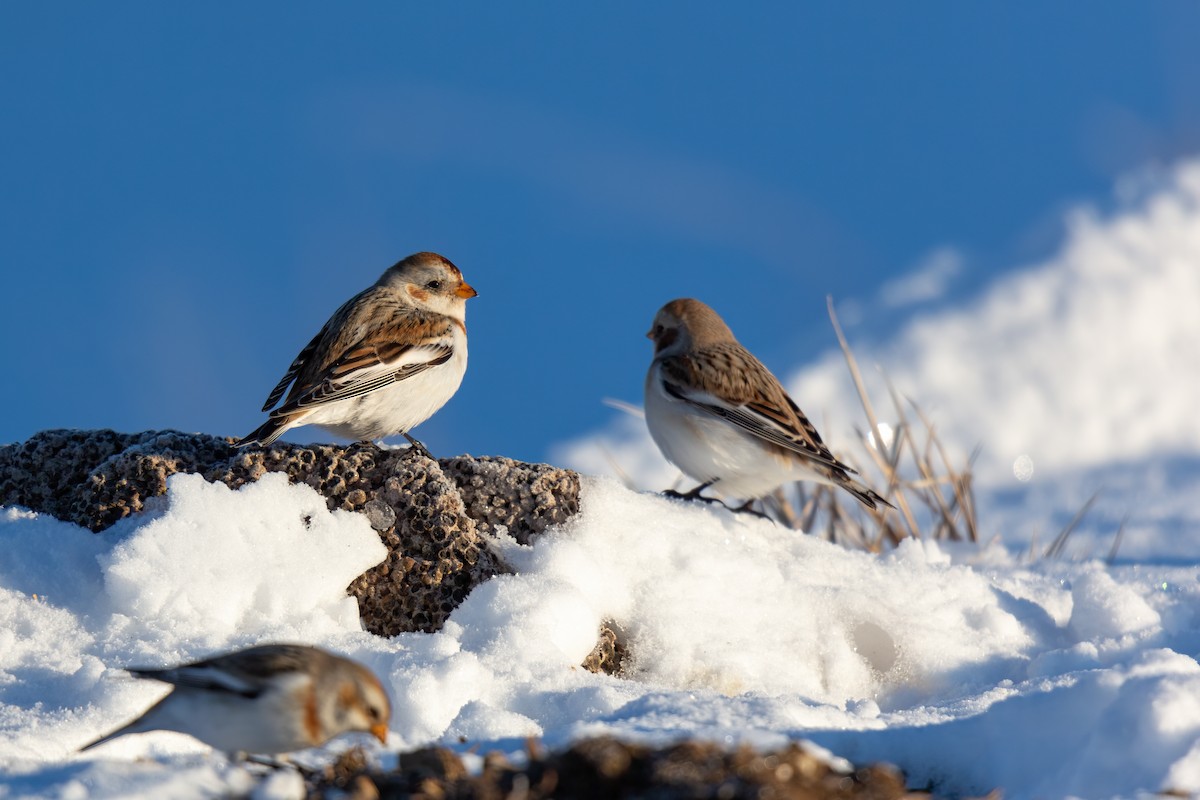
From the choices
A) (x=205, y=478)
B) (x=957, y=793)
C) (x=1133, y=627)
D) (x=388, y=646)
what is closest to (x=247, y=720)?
(x=388, y=646)

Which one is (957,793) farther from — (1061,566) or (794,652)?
(1061,566)

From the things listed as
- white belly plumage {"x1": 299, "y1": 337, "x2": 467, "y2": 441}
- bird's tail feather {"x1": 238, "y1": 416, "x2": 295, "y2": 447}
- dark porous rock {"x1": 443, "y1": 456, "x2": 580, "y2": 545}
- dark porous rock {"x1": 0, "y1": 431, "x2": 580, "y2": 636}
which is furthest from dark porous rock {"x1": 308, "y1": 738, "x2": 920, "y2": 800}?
white belly plumage {"x1": 299, "y1": 337, "x2": 467, "y2": 441}

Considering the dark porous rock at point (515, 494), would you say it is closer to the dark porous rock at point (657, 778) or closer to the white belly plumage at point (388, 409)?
the white belly plumage at point (388, 409)

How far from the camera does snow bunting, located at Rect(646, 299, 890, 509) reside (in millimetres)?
6379

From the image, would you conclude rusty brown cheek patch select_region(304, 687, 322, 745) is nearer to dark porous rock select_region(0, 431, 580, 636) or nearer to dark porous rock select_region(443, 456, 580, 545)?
dark porous rock select_region(0, 431, 580, 636)

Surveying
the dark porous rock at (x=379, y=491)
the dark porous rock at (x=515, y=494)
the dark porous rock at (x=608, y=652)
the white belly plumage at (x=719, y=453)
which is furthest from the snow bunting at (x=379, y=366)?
the dark porous rock at (x=608, y=652)

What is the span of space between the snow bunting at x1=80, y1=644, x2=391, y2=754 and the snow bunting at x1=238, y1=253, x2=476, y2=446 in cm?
232

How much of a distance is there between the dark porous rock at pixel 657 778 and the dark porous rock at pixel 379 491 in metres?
2.27

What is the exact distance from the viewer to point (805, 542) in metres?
6.09

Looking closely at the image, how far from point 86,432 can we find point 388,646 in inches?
81.3

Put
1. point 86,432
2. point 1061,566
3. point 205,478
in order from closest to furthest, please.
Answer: point 205,478 < point 86,432 < point 1061,566

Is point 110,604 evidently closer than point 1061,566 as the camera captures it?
Yes

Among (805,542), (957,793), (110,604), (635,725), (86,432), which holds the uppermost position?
(86,432)

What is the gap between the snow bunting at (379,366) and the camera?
5.78 meters
